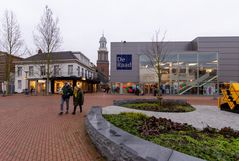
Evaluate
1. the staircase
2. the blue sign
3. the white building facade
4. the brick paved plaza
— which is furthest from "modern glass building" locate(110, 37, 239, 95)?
the brick paved plaza

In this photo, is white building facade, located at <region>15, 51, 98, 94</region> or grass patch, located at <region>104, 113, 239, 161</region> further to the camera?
white building facade, located at <region>15, 51, 98, 94</region>

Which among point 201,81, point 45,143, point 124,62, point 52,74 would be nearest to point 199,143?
point 45,143

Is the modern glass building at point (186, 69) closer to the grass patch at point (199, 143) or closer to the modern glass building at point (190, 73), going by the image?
the modern glass building at point (190, 73)

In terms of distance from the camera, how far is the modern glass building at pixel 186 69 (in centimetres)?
3250

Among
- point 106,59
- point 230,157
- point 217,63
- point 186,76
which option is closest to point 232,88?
point 230,157

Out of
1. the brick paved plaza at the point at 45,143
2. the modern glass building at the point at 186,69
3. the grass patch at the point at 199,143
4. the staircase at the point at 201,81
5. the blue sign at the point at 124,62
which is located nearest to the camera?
the grass patch at the point at 199,143

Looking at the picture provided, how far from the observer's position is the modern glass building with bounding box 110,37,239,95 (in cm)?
3250

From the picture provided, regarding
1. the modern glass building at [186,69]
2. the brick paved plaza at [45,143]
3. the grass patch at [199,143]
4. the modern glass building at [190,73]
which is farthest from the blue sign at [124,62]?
the modern glass building at [190,73]

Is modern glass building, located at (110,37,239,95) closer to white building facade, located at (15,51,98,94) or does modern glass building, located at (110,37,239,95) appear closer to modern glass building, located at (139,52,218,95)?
modern glass building, located at (139,52,218,95)

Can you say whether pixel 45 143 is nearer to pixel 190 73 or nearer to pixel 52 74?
pixel 52 74

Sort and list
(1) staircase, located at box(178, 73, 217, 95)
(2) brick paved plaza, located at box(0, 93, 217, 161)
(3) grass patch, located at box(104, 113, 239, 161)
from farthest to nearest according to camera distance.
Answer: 1. (1) staircase, located at box(178, 73, 217, 95)
2. (2) brick paved plaza, located at box(0, 93, 217, 161)
3. (3) grass patch, located at box(104, 113, 239, 161)

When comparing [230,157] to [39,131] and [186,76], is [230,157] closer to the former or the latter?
[39,131]

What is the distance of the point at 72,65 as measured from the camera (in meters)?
36.4

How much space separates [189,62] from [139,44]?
1056cm
